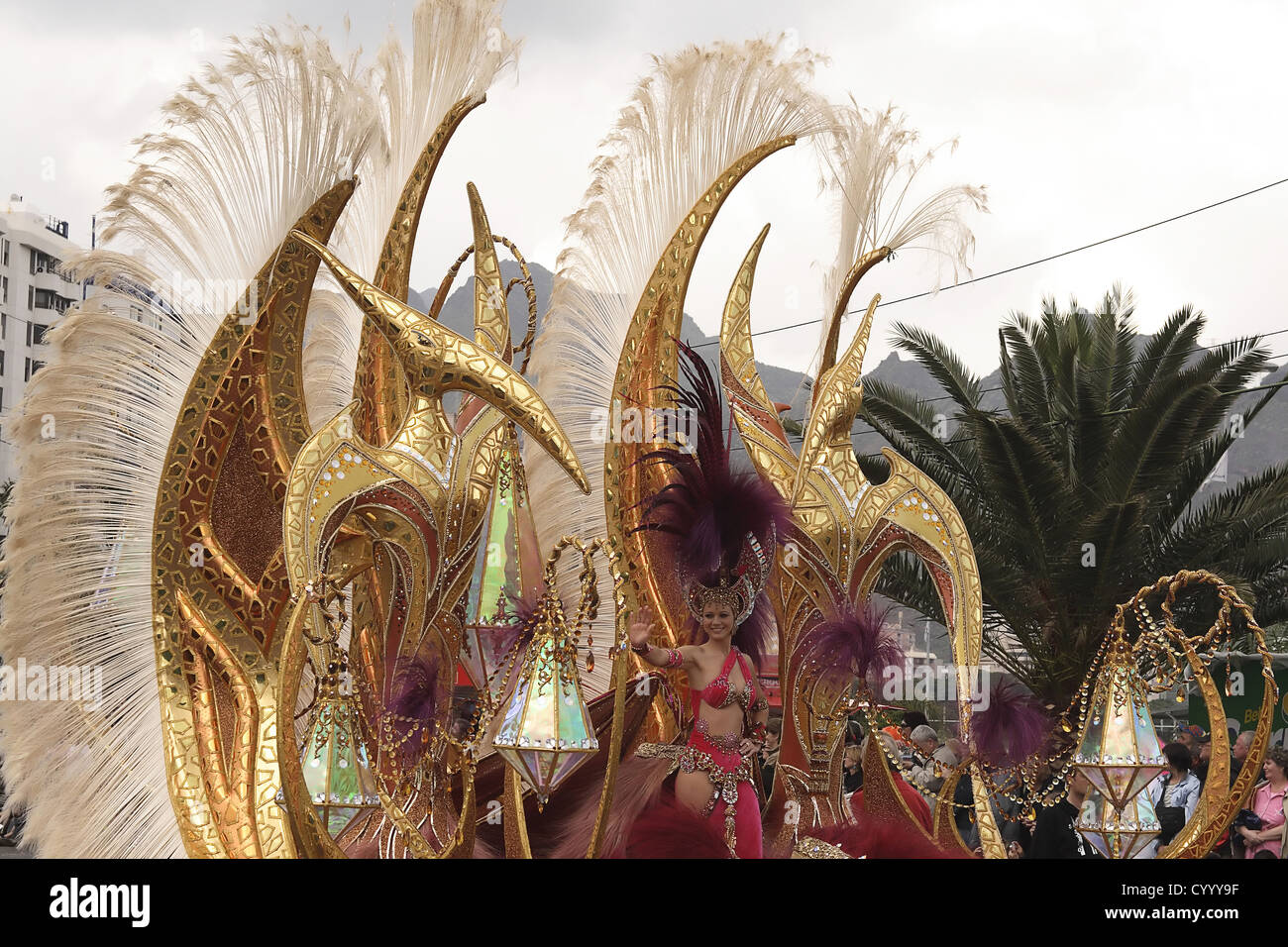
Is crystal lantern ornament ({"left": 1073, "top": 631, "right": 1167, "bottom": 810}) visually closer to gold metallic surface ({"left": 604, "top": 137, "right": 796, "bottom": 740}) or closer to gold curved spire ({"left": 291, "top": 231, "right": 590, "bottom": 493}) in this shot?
gold metallic surface ({"left": 604, "top": 137, "right": 796, "bottom": 740})

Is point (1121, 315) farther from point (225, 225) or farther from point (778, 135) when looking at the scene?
point (225, 225)

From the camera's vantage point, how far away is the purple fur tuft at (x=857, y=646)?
5094 mm

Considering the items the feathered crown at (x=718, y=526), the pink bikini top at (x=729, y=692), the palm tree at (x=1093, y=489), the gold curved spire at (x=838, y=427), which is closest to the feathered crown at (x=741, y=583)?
the feathered crown at (x=718, y=526)

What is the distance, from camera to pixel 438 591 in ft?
16.4

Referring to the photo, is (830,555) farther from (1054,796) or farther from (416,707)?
(416,707)

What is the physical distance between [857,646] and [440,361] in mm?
1963

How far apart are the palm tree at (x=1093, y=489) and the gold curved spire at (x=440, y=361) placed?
6.07 m

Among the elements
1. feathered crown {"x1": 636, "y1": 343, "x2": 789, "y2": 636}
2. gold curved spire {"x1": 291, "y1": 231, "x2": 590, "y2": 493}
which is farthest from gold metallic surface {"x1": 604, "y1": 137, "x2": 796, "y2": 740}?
gold curved spire {"x1": 291, "y1": 231, "x2": 590, "y2": 493}

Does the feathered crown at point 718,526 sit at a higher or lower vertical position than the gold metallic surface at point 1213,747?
higher

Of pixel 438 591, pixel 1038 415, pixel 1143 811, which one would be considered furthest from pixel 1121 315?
pixel 438 591

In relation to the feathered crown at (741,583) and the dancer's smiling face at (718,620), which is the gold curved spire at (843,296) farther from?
the dancer's smiling face at (718,620)

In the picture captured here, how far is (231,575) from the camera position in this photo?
514 cm

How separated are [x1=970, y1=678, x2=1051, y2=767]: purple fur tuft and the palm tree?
4.59m

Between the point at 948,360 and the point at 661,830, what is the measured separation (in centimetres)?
748
